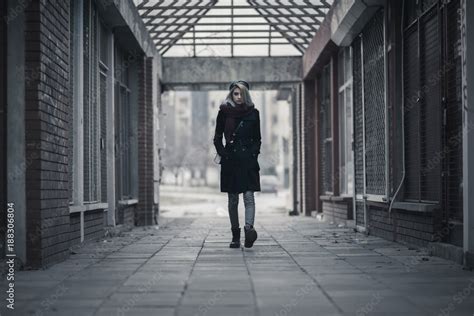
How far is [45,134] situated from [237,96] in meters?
2.59

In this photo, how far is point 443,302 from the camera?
489 centimetres

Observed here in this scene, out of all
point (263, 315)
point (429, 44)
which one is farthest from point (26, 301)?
point (429, 44)

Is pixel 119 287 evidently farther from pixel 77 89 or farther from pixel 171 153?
pixel 171 153

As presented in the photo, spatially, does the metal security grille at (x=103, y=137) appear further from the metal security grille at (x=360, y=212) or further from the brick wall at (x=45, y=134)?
the metal security grille at (x=360, y=212)

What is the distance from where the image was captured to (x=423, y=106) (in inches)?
357

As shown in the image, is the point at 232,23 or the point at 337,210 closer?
the point at 337,210

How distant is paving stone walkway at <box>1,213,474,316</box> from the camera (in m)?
4.68

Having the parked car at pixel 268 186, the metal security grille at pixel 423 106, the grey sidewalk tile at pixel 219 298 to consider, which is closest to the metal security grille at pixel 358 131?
the metal security grille at pixel 423 106

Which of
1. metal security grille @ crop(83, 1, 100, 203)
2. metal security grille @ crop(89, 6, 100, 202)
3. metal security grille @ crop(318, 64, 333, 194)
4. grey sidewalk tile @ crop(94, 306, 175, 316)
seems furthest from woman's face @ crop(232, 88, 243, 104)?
metal security grille @ crop(318, 64, 333, 194)

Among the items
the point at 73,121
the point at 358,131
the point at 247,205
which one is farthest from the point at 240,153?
the point at 358,131

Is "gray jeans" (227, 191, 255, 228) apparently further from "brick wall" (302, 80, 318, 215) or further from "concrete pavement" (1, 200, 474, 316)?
"brick wall" (302, 80, 318, 215)

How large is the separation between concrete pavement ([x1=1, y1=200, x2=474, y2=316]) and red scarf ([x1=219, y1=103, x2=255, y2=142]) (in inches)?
52.4

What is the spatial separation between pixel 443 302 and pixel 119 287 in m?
2.22

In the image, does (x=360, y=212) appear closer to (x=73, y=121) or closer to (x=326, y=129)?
(x=326, y=129)
